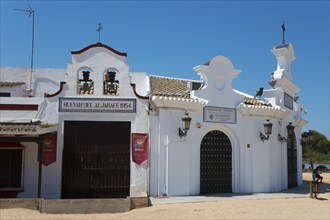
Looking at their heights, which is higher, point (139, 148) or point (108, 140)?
point (108, 140)

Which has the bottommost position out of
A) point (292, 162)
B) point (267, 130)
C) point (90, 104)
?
point (292, 162)

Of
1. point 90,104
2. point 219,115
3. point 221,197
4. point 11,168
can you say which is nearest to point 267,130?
point 219,115

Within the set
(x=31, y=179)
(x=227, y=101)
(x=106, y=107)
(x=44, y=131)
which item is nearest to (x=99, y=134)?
(x=106, y=107)

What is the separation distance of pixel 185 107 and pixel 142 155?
97.5 inches

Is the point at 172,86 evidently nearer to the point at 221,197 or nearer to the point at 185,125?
the point at 185,125

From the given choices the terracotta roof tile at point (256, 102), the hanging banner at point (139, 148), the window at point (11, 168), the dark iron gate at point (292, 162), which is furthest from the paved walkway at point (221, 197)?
the window at point (11, 168)

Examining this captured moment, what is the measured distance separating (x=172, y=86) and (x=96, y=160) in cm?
523

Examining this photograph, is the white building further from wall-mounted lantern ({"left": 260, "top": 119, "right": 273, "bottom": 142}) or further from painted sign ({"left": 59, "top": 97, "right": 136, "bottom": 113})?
wall-mounted lantern ({"left": 260, "top": 119, "right": 273, "bottom": 142})

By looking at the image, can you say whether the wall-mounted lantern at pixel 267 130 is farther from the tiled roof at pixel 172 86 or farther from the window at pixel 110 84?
the window at pixel 110 84

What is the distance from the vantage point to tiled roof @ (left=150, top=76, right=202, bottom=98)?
51.4 feet

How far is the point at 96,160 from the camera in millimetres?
14055

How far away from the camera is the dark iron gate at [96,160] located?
548 inches

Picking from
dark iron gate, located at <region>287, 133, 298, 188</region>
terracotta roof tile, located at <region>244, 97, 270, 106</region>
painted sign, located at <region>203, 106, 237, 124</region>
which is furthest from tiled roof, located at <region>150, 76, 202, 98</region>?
dark iron gate, located at <region>287, 133, 298, 188</region>

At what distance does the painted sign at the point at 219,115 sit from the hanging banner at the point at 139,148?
266 centimetres
